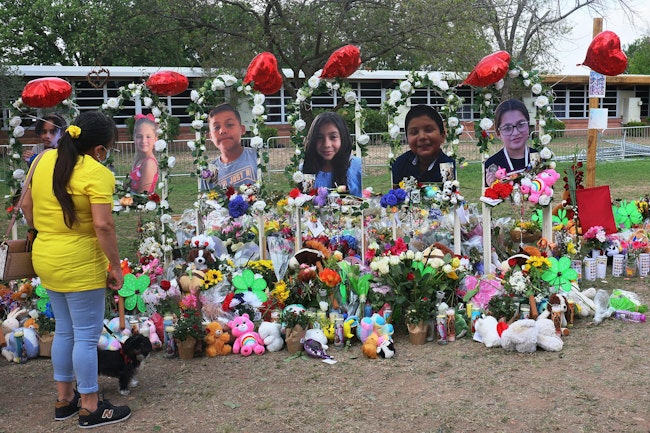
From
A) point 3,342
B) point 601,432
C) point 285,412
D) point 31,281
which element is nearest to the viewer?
point 601,432

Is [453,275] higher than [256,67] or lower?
lower

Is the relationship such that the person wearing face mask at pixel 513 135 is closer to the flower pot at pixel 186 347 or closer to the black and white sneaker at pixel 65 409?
the flower pot at pixel 186 347

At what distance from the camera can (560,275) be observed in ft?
19.3

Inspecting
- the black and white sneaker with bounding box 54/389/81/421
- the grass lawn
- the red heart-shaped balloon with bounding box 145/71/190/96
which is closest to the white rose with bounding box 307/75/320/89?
the red heart-shaped balloon with bounding box 145/71/190/96

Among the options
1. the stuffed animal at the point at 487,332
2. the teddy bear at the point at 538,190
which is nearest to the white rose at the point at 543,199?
the teddy bear at the point at 538,190

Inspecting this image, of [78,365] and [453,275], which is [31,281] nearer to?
[78,365]

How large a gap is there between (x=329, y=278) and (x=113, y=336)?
5.95 ft

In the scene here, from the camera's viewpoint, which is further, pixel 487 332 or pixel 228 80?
pixel 228 80

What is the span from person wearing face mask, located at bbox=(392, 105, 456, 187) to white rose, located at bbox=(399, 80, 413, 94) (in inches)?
9.1

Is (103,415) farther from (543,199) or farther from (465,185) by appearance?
(465,185)

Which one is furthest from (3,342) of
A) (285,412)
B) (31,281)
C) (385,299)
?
(385,299)

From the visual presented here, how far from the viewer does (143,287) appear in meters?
5.87

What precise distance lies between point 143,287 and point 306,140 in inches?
105

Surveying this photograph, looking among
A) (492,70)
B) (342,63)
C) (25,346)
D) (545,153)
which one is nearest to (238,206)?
(342,63)
